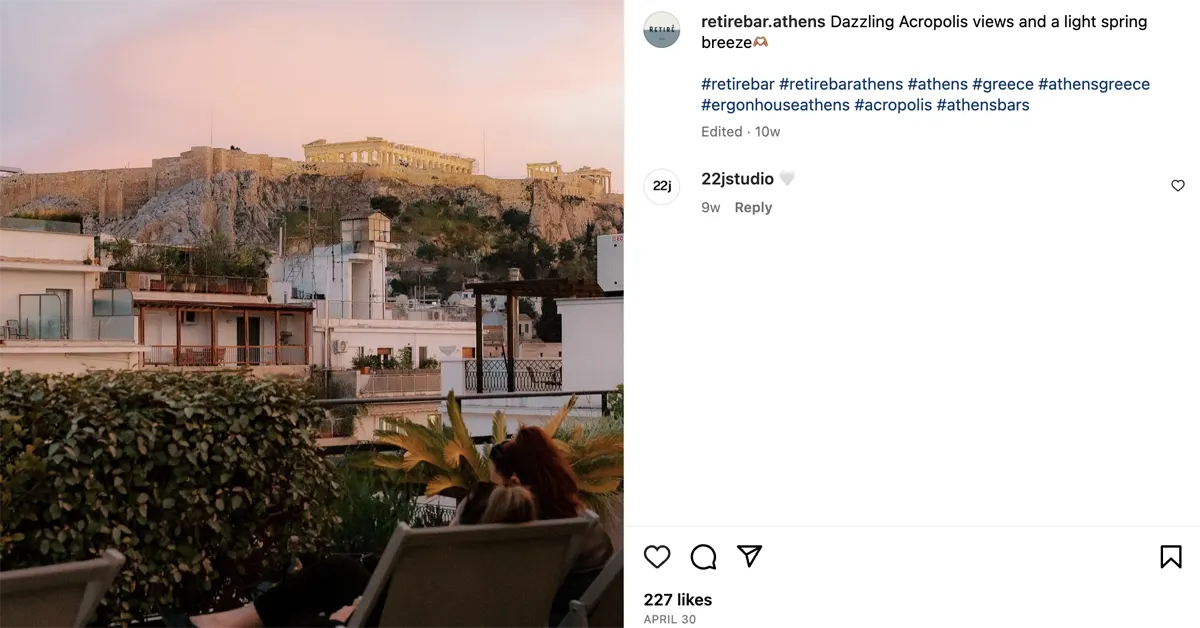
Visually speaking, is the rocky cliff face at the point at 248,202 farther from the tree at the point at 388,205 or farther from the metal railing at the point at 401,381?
the metal railing at the point at 401,381

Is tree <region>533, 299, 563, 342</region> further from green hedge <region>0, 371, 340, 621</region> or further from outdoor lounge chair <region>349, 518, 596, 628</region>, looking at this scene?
outdoor lounge chair <region>349, 518, 596, 628</region>

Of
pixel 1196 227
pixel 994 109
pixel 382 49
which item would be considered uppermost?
pixel 382 49

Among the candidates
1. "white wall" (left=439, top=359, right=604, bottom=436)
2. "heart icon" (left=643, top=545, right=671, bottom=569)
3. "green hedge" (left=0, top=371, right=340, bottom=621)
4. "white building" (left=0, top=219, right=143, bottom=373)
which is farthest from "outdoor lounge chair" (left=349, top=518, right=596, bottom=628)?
"white building" (left=0, top=219, right=143, bottom=373)

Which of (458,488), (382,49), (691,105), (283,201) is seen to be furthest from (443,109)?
(691,105)

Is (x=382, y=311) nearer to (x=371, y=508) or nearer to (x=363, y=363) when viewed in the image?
(x=363, y=363)

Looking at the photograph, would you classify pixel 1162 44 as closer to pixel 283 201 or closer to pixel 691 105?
pixel 691 105

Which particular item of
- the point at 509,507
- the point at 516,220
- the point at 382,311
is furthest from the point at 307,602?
the point at 516,220
